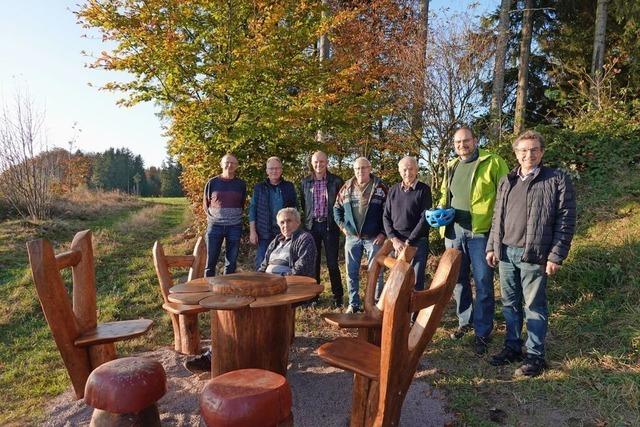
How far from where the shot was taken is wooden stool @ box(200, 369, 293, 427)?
2080 millimetres

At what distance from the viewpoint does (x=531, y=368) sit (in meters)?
3.55

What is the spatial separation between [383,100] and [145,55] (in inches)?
176

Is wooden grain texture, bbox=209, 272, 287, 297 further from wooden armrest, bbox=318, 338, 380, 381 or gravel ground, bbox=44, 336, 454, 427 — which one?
gravel ground, bbox=44, 336, 454, 427

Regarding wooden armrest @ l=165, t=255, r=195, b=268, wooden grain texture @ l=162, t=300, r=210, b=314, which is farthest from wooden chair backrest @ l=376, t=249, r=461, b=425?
wooden armrest @ l=165, t=255, r=195, b=268

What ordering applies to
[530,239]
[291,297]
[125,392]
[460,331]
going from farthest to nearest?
[460,331]
[530,239]
[291,297]
[125,392]

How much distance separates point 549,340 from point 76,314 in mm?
4372

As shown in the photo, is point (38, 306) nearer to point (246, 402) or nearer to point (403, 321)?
point (246, 402)

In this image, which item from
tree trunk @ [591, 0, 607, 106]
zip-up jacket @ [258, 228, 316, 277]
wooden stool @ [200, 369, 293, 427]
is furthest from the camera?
tree trunk @ [591, 0, 607, 106]

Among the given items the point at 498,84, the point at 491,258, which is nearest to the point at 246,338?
the point at 491,258

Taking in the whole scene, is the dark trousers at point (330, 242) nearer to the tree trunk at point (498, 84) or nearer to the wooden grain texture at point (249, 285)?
the wooden grain texture at point (249, 285)

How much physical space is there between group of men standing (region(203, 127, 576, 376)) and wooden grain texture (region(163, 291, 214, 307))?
1988 millimetres

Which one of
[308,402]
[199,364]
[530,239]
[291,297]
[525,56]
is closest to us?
[291,297]

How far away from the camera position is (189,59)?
664 centimetres

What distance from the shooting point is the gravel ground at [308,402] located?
304cm
